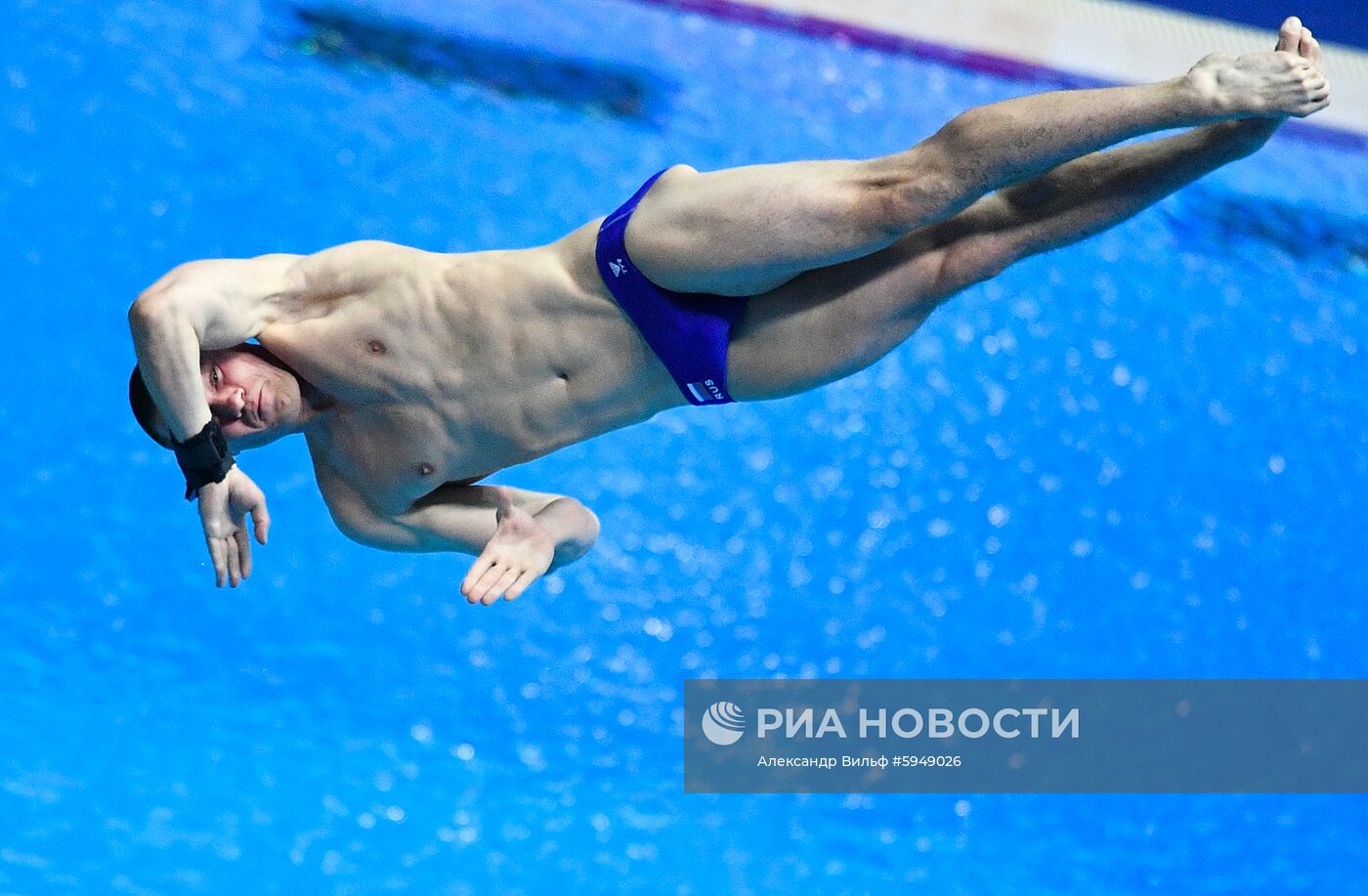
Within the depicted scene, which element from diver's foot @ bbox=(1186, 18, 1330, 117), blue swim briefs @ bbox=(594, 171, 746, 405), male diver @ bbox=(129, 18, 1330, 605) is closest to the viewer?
diver's foot @ bbox=(1186, 18, 1330, 117)

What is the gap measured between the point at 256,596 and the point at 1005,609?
2.70 meters

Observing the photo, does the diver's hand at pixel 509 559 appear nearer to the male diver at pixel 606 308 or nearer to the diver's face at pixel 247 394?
the male diver at pixel 606 308

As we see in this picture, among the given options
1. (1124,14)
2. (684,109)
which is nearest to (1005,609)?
(684,109)

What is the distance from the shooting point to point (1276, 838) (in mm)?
5477

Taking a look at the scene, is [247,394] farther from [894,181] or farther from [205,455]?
[894,181]

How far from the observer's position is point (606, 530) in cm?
562

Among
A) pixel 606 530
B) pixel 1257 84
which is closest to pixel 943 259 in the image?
pixel 1257 84

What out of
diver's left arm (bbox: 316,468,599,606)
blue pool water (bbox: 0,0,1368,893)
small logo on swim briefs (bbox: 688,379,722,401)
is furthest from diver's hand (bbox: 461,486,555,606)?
blue pool water (bbox: 0,0,1368,893)

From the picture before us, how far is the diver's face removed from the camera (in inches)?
113

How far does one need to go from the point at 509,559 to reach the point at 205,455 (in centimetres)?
57

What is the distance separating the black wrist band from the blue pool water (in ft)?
7.91

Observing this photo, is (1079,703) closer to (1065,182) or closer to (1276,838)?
(1276,838)

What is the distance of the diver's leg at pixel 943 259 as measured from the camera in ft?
7.86

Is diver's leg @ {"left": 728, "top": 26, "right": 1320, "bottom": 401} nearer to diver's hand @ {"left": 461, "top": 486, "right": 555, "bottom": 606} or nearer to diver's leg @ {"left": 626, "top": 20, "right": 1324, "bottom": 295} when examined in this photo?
diver's leg @ {"left": 626, "top": 20, "right": 1324, "bottom": 295}
